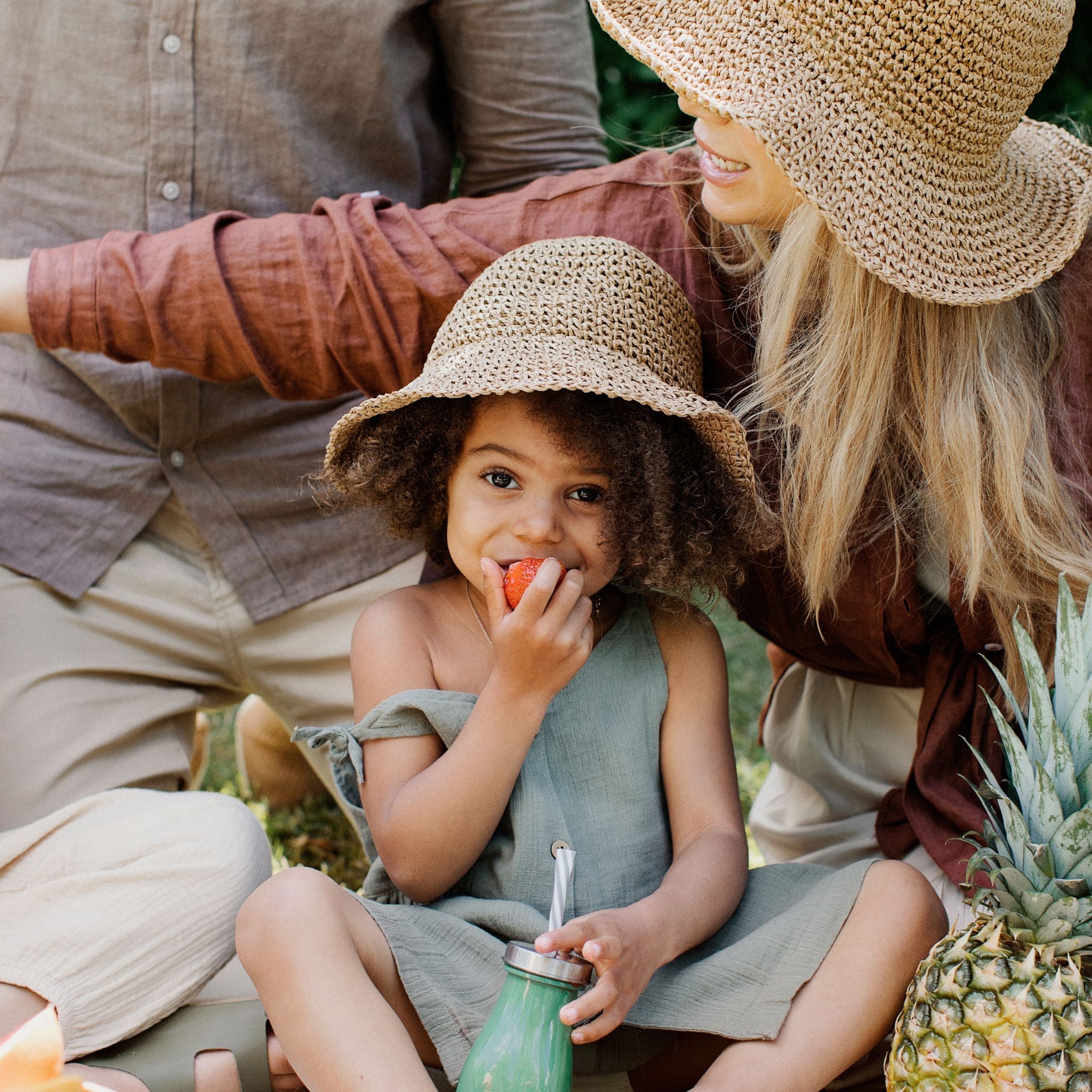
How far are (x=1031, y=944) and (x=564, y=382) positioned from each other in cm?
85

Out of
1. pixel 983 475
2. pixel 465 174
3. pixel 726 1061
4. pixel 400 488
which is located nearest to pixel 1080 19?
pixel 465 174

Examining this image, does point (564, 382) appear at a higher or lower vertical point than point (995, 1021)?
higher

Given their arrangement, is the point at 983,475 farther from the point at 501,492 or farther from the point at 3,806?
the point at 3,806

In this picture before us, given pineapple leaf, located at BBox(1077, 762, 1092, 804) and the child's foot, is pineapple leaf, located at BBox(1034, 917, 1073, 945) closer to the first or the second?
pineapple leaf, located at BBox(1077, 762, 1092, 804)

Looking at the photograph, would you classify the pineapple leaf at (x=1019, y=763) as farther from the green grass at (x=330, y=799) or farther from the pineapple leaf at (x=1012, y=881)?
the green grass at (x=330, y=799)

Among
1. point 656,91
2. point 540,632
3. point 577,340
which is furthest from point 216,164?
→ point 656,91

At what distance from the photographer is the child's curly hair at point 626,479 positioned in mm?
1730

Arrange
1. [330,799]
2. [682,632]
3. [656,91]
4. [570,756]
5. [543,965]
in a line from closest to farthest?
[543,965], [570,756], [682,632], [330,799], [656,91]

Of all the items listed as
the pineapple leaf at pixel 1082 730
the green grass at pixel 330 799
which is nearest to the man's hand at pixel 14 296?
the green grass at pixel 330 799

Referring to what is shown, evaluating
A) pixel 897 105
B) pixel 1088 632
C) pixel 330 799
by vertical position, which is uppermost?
pixel 897 105

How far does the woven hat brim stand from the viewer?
161cm

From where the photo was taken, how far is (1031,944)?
1.41 meters

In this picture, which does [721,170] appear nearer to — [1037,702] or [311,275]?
[311,275]

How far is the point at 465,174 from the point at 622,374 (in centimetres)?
95
